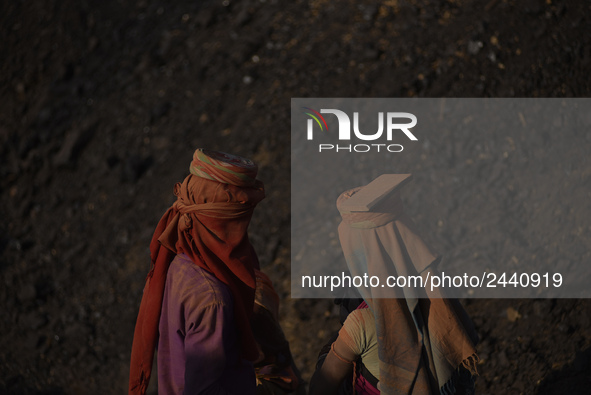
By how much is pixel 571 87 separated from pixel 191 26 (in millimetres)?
4490

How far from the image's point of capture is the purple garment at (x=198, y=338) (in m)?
2.58

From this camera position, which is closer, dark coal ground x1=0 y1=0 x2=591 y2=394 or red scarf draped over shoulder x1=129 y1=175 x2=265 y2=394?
red scarf draped over shoulder x1=129 y1=175 x2=265 y2=394

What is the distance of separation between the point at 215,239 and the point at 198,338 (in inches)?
18.1

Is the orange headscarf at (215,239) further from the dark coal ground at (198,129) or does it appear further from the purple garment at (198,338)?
the dark coal ground at (198,129)

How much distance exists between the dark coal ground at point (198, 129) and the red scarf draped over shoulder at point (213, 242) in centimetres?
264

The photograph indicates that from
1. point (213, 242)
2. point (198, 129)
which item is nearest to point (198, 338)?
point (213, 242)

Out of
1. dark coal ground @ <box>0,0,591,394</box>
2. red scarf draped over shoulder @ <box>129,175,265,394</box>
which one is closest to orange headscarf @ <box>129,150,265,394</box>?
red scarf draped over shoulder @ <box>129,175,265,394</box>

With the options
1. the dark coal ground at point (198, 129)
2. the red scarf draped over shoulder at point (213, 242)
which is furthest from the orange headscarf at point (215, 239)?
the dark coal ground at point (198, 129)

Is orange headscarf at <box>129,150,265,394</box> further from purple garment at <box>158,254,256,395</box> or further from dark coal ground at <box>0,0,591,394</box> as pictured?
dark coal ground at <box>0,0,591,394</box>

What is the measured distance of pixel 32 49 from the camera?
7.50m

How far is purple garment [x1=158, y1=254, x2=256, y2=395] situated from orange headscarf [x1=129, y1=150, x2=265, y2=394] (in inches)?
1.7

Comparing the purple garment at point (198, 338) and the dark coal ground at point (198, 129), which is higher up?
the dark coal ground at point (198, 129)

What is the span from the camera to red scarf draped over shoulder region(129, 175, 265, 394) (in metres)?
2.65

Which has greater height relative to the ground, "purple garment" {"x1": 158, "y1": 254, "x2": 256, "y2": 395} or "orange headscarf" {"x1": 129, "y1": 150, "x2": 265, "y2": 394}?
"orange headscarf" {"x1": 129, "y1": 150, "x2": 265, "y2": 394}
